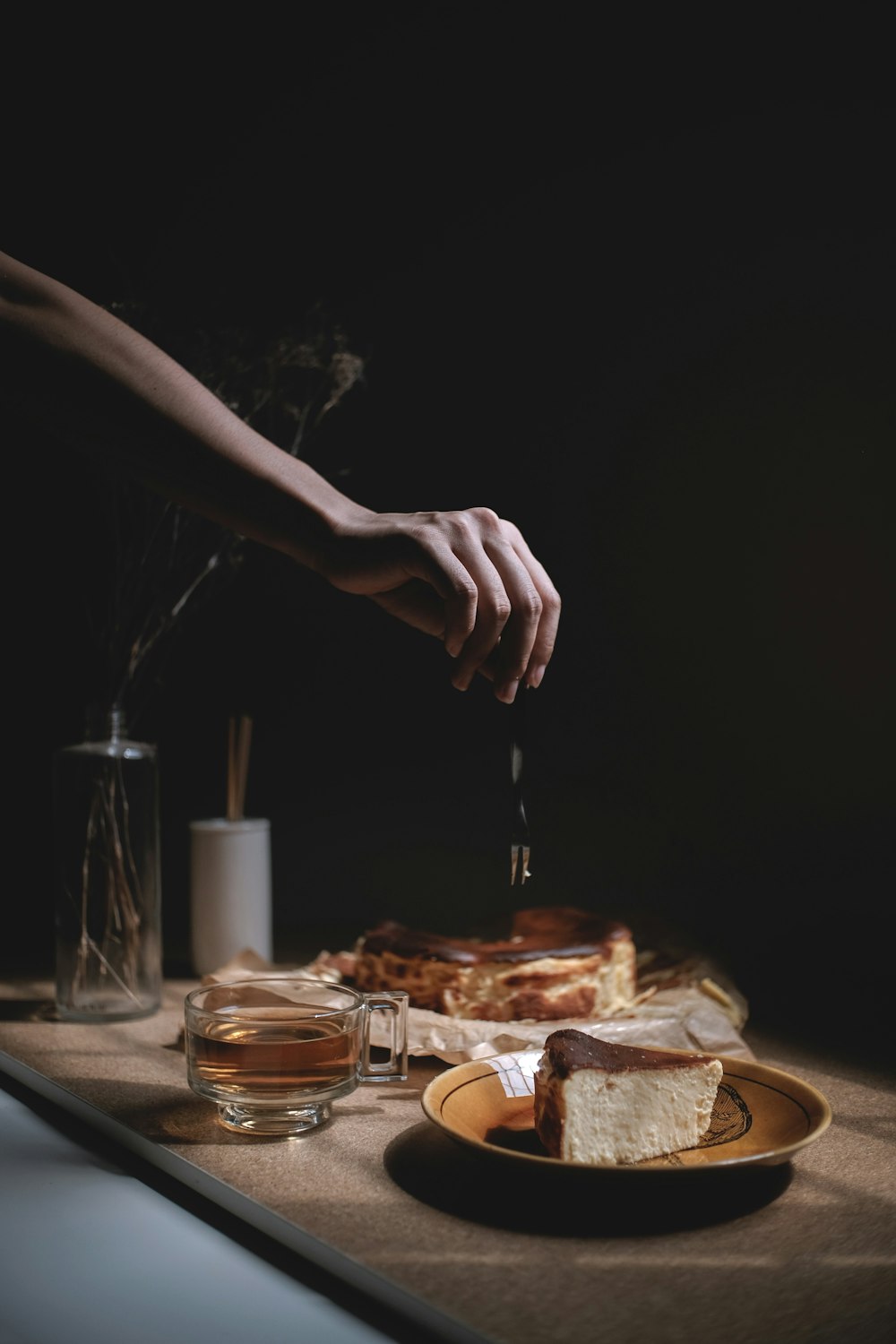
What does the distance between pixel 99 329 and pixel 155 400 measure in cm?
7

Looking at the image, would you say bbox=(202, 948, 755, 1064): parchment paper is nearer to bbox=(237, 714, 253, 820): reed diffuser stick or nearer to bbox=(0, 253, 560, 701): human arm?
bbox=(237, 714, 253, 820): reed diffuser stick

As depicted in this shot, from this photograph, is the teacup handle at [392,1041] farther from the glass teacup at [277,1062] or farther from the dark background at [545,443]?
the dark background at [545,443]

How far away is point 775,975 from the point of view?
1552 mm

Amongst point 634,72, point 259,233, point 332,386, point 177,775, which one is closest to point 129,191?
point 259,233

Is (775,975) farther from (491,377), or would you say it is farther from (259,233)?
(259,233)

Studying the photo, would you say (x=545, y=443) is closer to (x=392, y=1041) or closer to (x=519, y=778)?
(x=519, y=778)

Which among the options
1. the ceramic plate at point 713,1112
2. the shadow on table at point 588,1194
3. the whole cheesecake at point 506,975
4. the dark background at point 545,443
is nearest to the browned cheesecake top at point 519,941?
the whole cheesecake at point 506,975

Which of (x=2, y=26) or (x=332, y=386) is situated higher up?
(x=2, y=26)

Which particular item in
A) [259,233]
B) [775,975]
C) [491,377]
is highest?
[259,233]

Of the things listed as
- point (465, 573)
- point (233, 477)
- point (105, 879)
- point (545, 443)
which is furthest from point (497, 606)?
point (545, 443)

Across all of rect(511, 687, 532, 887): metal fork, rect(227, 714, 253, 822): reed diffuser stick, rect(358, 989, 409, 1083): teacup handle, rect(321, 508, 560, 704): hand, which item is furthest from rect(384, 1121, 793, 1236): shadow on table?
rect(227, 714, 253, 822): reed diffuser stick

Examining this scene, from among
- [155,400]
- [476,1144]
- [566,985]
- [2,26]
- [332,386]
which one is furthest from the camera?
[332,386]

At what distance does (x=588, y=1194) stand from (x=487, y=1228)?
83 mm

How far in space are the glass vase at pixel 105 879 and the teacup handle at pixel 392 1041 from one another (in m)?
0.42
